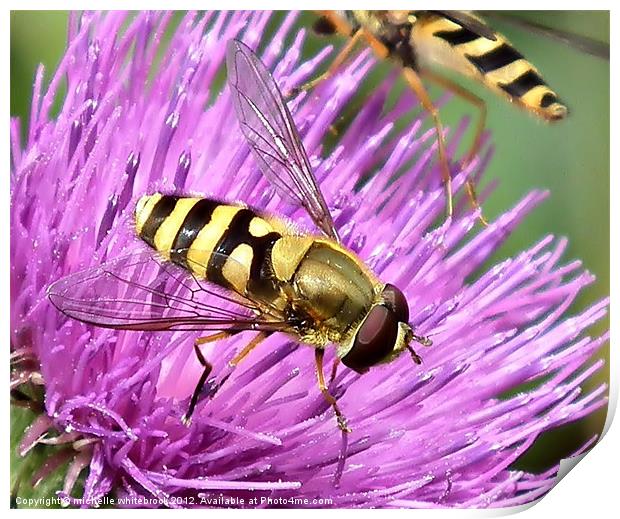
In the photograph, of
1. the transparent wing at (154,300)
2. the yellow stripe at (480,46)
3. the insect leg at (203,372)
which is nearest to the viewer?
the transparent wing at (154,300)

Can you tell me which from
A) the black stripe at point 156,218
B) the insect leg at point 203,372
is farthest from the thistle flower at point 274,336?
the black stripe at point 156,218

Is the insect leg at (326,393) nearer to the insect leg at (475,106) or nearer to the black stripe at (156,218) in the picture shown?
the black stripe at (156,218)

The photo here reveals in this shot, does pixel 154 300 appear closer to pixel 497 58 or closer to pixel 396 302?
pixel 396 302

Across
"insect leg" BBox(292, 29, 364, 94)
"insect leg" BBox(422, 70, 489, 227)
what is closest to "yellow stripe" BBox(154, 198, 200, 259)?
"insect leg" BBox(292, 29, 364, 94)

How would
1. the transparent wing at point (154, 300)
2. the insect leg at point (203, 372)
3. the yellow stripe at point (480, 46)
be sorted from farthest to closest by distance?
the yellow stripe at point (480, 46)
the insect leg at point (203, 372)
the transparent wing at point (154, 300)

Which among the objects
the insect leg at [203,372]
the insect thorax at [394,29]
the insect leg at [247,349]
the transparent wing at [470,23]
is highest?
the transparent wing at [470,23]

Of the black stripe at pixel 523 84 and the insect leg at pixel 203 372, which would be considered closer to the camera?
the insect leg at pixel 203 372
